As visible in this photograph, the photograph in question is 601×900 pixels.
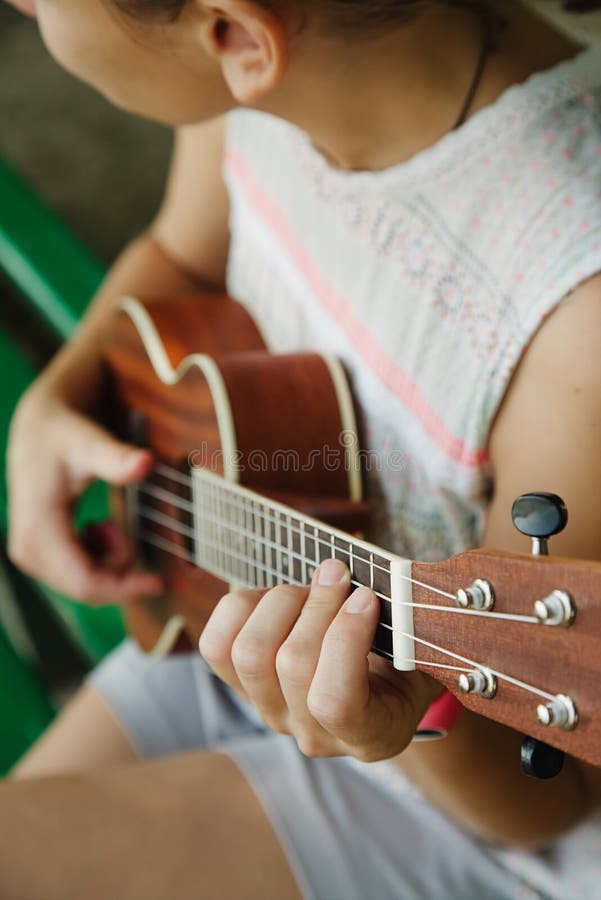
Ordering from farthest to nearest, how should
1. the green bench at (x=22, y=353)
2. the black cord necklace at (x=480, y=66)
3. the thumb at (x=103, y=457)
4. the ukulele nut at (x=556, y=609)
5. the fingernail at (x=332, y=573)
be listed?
the green bench at (x=22, y=353)
the thumb at (x=103, y=457)
the black cord necklace at (x=480, y=66)
the fingernail at (x=332, y=573)
the ukulele nut at (x=556, y=609)

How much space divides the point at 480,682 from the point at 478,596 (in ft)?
0.13

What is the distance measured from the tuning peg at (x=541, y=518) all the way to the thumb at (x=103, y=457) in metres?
0.47

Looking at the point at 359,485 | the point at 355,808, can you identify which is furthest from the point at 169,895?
the point at 359,485

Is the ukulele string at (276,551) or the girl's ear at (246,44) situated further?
the girl's ear at (246,44)

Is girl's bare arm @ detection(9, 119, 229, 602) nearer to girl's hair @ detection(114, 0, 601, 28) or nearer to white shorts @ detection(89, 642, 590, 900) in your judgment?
white shorts @ detection(89, 642, 590, 900)

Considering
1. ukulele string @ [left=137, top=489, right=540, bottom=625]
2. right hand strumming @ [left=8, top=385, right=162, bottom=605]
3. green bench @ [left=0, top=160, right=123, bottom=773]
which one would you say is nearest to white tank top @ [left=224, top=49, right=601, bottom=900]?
ukulele string @ [left=137, top=489, right=540, bottom=625]

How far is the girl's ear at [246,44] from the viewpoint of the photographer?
0.58 metres

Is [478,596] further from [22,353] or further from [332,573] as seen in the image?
[22,353]

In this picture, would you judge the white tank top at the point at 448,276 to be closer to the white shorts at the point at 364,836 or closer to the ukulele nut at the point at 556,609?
the white shorts at the point at 364,836

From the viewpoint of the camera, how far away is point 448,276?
656mm

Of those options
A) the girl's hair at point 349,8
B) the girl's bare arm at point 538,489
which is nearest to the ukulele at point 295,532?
the girl's bare arm at point 538,489

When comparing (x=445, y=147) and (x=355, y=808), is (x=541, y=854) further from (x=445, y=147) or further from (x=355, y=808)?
(x=445, y=147)

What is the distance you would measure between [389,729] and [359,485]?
9.6 inches

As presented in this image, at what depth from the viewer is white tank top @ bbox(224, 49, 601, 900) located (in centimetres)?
58
